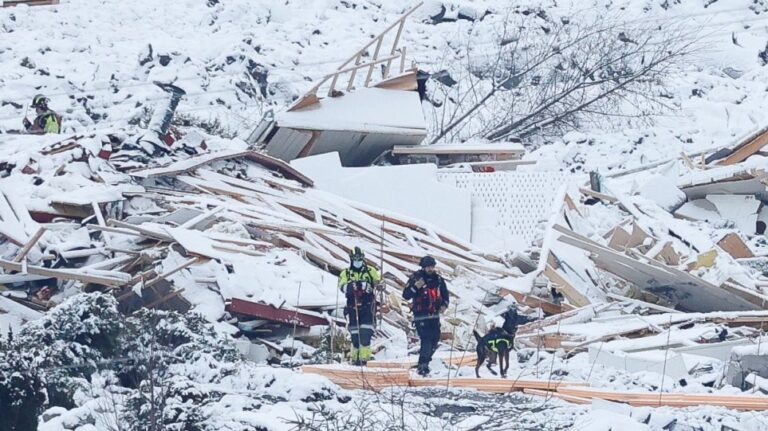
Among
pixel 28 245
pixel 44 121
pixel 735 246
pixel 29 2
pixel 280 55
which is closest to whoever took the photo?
pixel 28 245

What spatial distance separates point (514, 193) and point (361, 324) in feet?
20.7

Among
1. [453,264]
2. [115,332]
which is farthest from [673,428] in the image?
[453,264]

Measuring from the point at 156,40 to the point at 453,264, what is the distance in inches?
428

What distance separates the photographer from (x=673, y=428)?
325 inches

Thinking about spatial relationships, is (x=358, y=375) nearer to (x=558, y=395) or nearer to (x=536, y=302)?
(x=558, y=395)

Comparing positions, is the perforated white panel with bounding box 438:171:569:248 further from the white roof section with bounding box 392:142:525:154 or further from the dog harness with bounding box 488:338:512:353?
the dog harness with bounding box 488:338:512:353

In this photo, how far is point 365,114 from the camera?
1809 cm

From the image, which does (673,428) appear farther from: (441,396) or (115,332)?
(115,332)

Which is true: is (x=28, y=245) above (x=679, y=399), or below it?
above

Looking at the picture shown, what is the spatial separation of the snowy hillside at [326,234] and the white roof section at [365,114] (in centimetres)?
17

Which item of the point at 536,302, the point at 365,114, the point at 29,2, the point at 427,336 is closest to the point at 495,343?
the point at 427,336

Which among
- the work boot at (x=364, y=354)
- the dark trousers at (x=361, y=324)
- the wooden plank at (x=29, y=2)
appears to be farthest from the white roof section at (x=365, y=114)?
the wooden plank at (x=29, y=2)

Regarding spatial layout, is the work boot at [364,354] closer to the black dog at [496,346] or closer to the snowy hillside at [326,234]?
the snowy hillside at [326,234]

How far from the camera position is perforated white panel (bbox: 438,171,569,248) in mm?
17156
